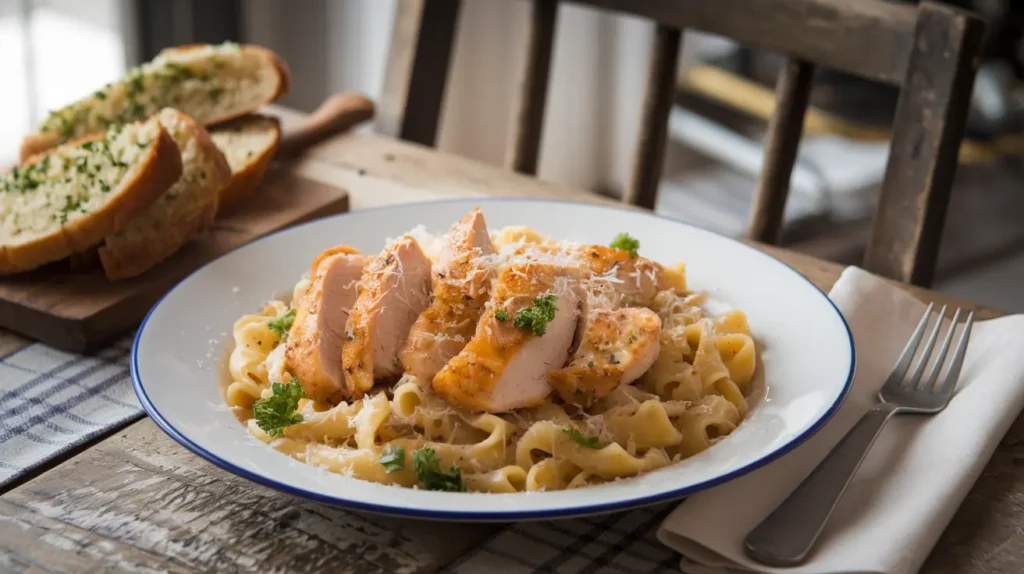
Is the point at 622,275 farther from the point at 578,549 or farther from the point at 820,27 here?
the point at 820,27

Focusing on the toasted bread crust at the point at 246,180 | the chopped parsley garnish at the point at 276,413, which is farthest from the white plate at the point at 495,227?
the toasted bread crust at the point at 246,180

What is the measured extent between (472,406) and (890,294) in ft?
3.84

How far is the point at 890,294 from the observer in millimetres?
2582

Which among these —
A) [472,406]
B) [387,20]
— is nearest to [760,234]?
[472,406]

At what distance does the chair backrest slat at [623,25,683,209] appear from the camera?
367 centimetres

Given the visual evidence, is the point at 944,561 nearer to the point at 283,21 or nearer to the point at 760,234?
the point at 760,234

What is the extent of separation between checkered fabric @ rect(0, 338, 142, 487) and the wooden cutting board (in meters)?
0.06

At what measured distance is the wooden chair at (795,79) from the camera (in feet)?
9.87

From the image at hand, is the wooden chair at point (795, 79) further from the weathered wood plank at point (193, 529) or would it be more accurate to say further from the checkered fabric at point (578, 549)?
the weathered wood plank at point (193, 529)

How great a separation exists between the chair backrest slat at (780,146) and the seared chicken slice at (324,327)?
166cm

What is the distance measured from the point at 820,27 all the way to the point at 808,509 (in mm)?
1894

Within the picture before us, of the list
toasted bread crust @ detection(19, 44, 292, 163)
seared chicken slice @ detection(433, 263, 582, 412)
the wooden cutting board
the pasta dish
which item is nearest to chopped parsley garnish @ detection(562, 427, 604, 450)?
the pasta dish

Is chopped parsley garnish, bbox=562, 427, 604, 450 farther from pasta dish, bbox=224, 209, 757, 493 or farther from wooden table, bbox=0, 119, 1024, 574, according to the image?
wooden table, bbox=0, 119, 1024, 574

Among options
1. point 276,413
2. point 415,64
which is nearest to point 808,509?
point 276,413
